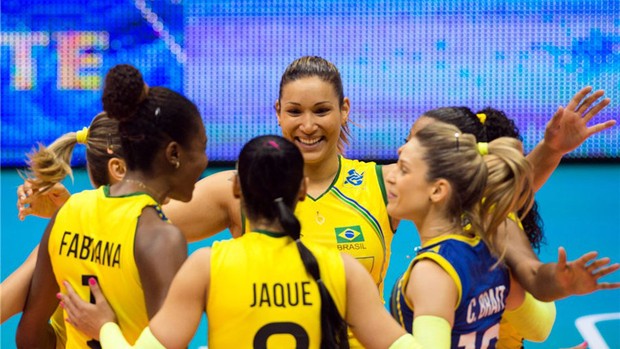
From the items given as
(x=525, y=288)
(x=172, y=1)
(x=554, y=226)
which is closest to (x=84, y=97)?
(x=172, y=1)

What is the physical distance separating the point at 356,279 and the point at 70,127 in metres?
7.39

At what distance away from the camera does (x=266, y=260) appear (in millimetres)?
2285

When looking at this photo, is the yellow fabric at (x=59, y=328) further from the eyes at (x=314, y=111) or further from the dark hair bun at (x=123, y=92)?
the eyes at (x=314, y=111)

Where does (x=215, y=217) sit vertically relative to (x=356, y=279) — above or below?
below

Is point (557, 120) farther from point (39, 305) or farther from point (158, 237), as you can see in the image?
point (39, 305)

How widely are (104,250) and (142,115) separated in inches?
13.3

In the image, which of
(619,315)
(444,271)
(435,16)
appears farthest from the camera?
(435,16)

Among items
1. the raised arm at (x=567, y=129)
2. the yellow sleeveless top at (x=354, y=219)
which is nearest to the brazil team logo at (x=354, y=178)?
the yellow sleeveless top at (x=354, y=219)

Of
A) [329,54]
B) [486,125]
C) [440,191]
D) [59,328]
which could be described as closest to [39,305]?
[59,328]

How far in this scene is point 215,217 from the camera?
3.28m

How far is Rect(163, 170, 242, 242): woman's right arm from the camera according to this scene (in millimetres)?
3246

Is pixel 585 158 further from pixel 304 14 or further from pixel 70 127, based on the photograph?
pixel 70 127

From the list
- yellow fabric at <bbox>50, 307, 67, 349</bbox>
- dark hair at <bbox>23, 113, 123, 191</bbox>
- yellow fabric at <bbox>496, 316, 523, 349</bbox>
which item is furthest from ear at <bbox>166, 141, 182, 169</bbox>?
yellow fabric at <bbox>496, 316, 523, 349</bbox>

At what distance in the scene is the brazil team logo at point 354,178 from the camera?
130 inches
